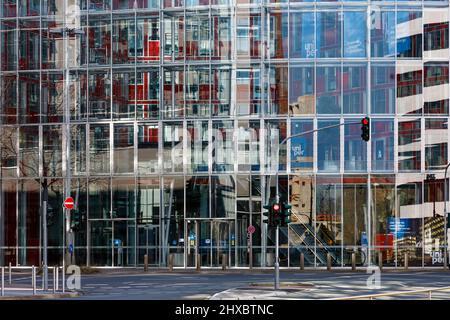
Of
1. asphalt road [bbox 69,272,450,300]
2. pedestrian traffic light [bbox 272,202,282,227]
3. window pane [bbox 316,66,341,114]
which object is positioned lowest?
asphalt road [bbox 69,272,450,300]

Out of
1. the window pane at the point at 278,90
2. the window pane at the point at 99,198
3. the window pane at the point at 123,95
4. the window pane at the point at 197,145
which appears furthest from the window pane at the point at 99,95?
the window pane at the point at 278,90

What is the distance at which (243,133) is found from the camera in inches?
2285

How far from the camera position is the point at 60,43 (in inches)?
2391

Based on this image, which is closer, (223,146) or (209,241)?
(209,241)

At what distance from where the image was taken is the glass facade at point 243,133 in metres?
57.2

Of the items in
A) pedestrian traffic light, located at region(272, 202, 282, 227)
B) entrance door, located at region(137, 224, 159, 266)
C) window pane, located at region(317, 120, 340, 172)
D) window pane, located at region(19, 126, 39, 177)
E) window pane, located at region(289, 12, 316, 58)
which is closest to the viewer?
pedestrian traffic light, located at region(272, 202, 282, 227)

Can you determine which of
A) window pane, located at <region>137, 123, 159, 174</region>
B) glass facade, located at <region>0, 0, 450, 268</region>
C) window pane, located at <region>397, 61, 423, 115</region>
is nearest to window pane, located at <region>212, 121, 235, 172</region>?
glass facade, located at <region>0, 0, 450, 268</region>

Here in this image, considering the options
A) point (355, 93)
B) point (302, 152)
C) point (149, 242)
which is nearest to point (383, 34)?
point (355, 93)

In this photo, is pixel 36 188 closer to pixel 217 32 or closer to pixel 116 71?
pixel 116 71

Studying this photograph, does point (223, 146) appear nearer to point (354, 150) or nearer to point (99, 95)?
point (354, 150)

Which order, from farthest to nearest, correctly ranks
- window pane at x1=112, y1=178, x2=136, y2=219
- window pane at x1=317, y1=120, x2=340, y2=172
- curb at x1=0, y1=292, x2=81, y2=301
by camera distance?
window pane at x1=112, y1=178, x2=136, y2=219, window pane at x1=317, y1=120, x2=340, y2=172, curb at x1=0, y1=292, x2=81, y2=301

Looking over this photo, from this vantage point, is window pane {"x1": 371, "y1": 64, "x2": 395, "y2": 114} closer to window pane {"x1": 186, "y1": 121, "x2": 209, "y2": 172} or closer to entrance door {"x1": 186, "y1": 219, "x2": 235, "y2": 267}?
window pane {"x1": 186, "y1": 121, "x2": 209, "y2": 172}

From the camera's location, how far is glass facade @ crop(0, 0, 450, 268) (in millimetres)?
57250
